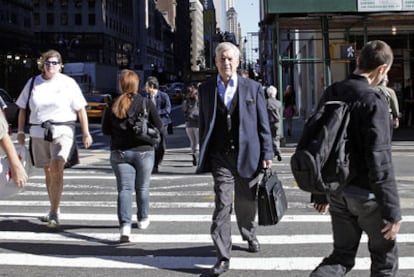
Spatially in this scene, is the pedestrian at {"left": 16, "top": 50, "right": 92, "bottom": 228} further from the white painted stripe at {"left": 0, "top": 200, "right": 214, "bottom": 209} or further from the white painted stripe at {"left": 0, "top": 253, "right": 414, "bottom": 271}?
the white painted stripe at {"left": 0, "top": 200, "right": 214, "bottom": 209}

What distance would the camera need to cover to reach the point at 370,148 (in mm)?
3742

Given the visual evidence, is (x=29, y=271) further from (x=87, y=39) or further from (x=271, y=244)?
(x=87, y=39)

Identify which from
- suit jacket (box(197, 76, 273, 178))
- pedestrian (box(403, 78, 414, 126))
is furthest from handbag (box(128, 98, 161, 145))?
pedestrian (box(403, 78, 414, 126))

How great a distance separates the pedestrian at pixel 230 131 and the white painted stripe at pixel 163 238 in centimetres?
128

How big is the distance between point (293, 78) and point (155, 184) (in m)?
34.4

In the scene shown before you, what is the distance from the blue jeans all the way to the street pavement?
37 centimetres

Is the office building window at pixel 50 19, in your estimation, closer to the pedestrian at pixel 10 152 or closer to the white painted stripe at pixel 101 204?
the white painted stripe at pixel 101 204

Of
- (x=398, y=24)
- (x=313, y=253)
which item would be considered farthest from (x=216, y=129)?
(x=398, y=24)

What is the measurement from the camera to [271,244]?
6703mm

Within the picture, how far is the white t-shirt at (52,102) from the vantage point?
7.31 metres

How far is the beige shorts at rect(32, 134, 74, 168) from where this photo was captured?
289 inches

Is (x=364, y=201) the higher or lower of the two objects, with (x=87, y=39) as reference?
lower

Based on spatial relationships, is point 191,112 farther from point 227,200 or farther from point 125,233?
point 227,200

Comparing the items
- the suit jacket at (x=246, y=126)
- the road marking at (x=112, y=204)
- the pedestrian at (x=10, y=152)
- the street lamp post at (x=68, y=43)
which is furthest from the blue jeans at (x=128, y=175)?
the street lamp post at (x=68, y=43)
